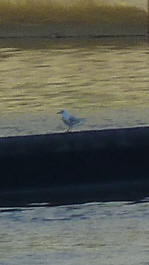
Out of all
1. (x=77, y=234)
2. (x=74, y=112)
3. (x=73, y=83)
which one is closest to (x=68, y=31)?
(x=73, y=83)

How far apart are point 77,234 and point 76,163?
1044mm

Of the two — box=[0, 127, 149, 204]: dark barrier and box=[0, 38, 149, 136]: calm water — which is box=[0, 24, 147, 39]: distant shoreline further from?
box=[0, 127, 149, 204]: dark barrier

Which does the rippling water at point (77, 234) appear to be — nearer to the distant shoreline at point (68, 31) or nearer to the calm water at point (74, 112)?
the calm water at point (74, 112)

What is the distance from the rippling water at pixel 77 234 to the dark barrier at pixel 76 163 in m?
0.30

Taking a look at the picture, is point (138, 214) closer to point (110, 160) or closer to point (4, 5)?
point (110, 160)

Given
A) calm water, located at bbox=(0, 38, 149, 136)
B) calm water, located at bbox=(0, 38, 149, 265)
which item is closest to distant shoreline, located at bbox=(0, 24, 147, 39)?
calm water, located at bbox=(0, 38, 149, 265)

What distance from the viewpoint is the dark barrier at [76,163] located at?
696 centimetres

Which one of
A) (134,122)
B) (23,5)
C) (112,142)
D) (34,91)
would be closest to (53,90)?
(34,91)

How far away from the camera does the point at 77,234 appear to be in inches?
236

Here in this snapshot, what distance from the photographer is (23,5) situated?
25359 millimetres

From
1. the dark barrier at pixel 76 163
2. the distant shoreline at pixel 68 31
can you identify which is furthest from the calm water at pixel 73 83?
the dark barrier at pixel 76 163

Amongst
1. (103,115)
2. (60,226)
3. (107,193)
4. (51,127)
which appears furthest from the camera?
(103,115)

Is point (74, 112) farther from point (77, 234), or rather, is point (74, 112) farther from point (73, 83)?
point (77, 234)

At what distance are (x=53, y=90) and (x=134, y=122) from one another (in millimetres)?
3972
